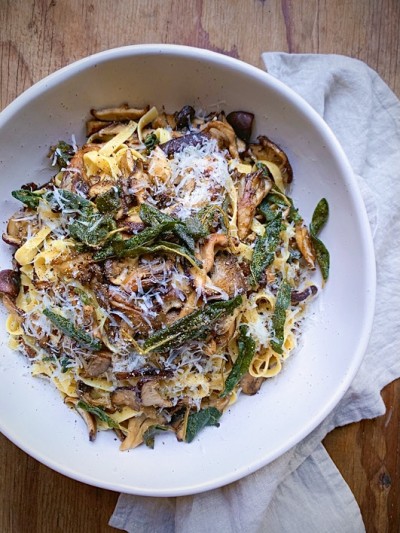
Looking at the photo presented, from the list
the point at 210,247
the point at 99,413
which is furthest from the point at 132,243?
the point at 99,413

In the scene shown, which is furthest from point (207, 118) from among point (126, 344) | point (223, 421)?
point (223, 421)

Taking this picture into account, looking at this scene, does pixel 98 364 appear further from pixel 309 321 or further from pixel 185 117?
pixel 185 117

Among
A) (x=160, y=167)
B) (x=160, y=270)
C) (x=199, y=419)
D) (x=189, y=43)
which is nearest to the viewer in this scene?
(x=160, y=270)

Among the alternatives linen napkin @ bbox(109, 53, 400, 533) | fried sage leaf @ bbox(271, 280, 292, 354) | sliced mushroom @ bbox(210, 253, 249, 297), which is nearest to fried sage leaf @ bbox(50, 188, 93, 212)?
sliced mushroom @ bbox(210, 253, 249, 297)

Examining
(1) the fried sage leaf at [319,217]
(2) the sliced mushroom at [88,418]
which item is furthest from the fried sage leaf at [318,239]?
(2) the sliced mushroom at [88,418]

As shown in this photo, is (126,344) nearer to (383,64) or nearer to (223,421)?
(223,421)

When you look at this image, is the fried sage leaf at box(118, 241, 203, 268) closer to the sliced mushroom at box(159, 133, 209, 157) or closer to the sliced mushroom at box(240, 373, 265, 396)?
the sliced mushroom at box(159, 133, 209, 157)
